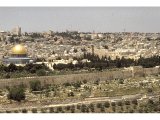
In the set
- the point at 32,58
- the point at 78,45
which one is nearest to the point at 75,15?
the point at 78,45

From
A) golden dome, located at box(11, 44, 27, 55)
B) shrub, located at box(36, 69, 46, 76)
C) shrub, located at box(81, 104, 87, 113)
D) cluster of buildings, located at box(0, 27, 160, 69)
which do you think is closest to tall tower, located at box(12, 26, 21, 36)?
cluster of buildings, located at box(0, 27, 160, 69)

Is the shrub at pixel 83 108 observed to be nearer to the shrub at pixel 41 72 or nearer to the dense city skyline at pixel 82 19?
the dense city skyline at pixel 82 19

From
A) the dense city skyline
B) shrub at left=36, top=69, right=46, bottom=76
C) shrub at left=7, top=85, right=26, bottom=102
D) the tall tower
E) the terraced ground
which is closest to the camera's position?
the dense city skyline

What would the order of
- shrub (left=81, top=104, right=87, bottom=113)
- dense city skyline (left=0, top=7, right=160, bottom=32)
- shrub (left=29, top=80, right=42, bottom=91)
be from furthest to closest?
shrub (left=29, top=80, right=42, bottom=91) → shrub (left=81, top=104, right=87, bottom=113) → dense city skyline (left=0, top=7, right=160, bottom=32)

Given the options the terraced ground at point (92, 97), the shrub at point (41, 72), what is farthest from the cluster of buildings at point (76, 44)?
the terraced ground at point (92, 97)

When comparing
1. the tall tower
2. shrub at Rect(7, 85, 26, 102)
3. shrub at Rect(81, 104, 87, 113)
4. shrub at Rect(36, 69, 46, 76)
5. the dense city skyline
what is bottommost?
shrub at Rect(81, 104, 87, 113)

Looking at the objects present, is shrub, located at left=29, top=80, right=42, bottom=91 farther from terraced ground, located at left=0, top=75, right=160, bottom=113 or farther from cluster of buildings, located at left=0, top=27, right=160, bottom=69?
cluster of buildings, located at left=0, top=27, right=160, bottom=69
